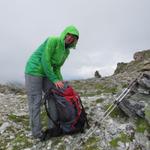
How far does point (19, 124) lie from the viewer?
45.6ft

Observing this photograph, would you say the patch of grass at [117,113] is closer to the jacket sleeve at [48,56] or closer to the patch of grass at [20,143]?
the jacket sleeve at [48,56]

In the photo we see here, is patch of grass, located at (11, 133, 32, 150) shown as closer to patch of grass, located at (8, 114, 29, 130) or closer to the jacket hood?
patch of grass, located at (8, 114, 29, 130)

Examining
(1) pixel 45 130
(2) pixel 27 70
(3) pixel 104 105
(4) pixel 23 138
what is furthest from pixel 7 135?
(3) pixel 104 105

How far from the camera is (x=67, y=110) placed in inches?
463

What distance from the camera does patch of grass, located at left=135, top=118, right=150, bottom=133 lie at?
11969 mm

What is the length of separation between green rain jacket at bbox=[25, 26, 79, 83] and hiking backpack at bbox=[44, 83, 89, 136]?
1.70 feet

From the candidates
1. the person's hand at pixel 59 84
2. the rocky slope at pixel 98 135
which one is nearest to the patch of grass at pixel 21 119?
the rocky slope at pixel 98 135

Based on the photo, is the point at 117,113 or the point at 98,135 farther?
the point at 117,113

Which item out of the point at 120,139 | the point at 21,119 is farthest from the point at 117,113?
the point at 21,119

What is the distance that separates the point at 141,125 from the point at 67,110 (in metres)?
2.53

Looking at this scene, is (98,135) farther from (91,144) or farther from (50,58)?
(50,58)

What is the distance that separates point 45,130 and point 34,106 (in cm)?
97

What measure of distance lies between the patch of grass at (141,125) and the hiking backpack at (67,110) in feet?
6.03

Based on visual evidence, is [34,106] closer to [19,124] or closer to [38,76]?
[38,76]
